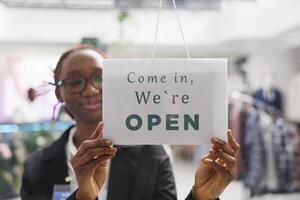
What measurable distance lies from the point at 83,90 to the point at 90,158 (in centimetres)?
25

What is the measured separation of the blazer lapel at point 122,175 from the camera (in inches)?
41.9

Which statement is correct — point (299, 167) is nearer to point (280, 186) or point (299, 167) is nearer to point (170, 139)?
point (280, 186)

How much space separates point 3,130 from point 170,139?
115cm

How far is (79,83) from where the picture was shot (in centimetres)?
97

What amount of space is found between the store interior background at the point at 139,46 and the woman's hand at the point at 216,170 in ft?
0.51

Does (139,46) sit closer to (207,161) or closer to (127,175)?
(127,175)

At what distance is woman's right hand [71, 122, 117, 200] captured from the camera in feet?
2.45

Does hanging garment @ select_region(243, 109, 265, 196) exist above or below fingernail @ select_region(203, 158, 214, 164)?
below

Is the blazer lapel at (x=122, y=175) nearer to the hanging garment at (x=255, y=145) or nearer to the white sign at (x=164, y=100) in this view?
the white sign at (x=164, y=100)

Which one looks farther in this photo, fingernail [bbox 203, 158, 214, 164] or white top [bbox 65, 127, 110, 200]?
→ white top [bbox 65, 127, 110, 200]

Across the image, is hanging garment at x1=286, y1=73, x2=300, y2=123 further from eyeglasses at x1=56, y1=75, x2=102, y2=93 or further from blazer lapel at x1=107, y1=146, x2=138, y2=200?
eyeglasses at x1=56, y1=75, x2=102, y2=93

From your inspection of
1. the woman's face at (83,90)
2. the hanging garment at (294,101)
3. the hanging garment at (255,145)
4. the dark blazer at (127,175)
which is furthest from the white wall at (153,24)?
the hanging garment at (255,145)

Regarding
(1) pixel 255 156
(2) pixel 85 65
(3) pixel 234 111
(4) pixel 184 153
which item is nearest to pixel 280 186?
(1) pixel 255 156

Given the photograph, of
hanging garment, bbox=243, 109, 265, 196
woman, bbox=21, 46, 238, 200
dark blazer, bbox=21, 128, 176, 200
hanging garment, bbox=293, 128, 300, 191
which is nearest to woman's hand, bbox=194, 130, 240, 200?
woman, bbox=21, 46, 238, 200
